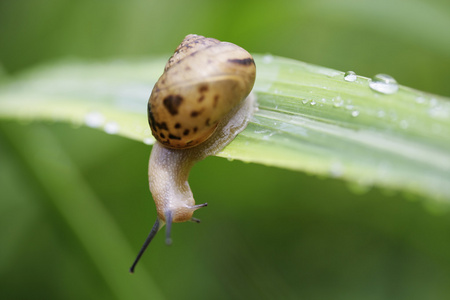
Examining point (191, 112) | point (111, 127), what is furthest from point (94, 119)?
point (191, 112)

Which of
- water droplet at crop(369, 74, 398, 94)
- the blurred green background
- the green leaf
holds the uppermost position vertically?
water droplet at crop(369, 74, 398, 94)

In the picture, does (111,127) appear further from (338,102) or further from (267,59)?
(338,102)

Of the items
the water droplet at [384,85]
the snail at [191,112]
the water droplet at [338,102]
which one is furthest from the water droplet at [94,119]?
the water droplet at [384,85]

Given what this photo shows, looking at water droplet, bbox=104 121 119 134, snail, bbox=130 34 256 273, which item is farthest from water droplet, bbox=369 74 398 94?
water droplet, bbox=104 121 119 134

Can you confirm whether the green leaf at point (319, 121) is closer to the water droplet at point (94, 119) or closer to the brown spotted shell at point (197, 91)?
the water droplet at point (94, 119)

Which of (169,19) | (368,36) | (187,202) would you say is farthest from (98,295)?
(368,36)

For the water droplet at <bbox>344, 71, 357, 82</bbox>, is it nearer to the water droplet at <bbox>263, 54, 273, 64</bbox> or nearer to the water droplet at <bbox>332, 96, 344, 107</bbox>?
the water droplet at <bbox>332, 96, 344, 107</bbox>
